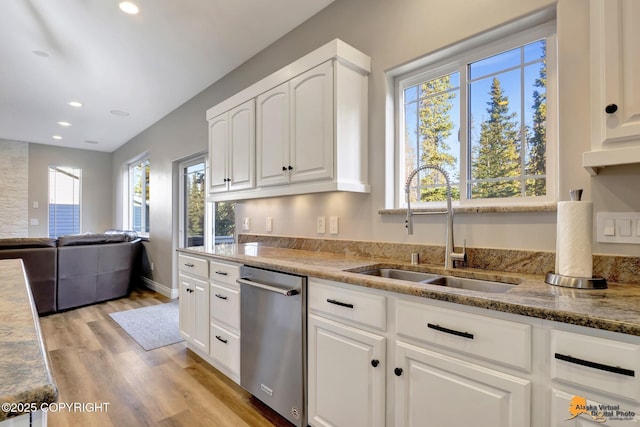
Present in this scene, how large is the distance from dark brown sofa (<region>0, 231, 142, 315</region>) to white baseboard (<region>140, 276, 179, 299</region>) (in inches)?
13.4

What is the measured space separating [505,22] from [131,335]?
3.82 metres

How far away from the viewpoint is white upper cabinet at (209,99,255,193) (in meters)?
2.68

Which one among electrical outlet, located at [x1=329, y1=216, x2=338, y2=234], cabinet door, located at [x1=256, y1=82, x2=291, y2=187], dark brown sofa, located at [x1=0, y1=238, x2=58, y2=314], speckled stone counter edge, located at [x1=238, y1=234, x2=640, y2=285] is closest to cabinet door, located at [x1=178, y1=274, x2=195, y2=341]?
speckled stone counter edge, located at [x1=238, y1=234, x2=640, y2=285]

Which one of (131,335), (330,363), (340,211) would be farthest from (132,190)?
(330,363)

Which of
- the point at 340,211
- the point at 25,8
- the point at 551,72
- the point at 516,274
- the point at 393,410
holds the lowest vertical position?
the point at 393,410

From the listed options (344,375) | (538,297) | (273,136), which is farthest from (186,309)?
(538,297)

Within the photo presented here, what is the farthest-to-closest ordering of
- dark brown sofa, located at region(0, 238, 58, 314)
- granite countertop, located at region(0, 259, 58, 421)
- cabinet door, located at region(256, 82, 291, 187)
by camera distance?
1. dark brown sofa, located at region(0, 238, 58, 314)
2. cabinet door, located at region(256, 82, 291, 187)
3. granite countertop, located at region(0, 259, 58, 421)

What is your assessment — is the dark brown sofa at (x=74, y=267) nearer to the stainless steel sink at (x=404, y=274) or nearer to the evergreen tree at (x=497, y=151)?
the stainless steel sink at (x=404, y=274)

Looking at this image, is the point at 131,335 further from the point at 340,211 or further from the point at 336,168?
the point at 336,168

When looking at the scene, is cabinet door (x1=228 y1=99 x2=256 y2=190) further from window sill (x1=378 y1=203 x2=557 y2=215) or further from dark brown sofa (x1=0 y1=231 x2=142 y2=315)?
dark brown sofa (x1=0 y1=231 x2=142 y2=315)

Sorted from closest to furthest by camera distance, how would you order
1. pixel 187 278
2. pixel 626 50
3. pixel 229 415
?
pixel 626 50
pixel 229 415
pixel 187 278

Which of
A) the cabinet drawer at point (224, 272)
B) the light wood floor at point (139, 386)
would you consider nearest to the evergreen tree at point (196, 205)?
the light wood floor at point (139, 386)

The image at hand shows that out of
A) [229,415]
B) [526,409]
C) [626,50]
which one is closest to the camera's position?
[526,409]

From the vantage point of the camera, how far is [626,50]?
3.56 feet
